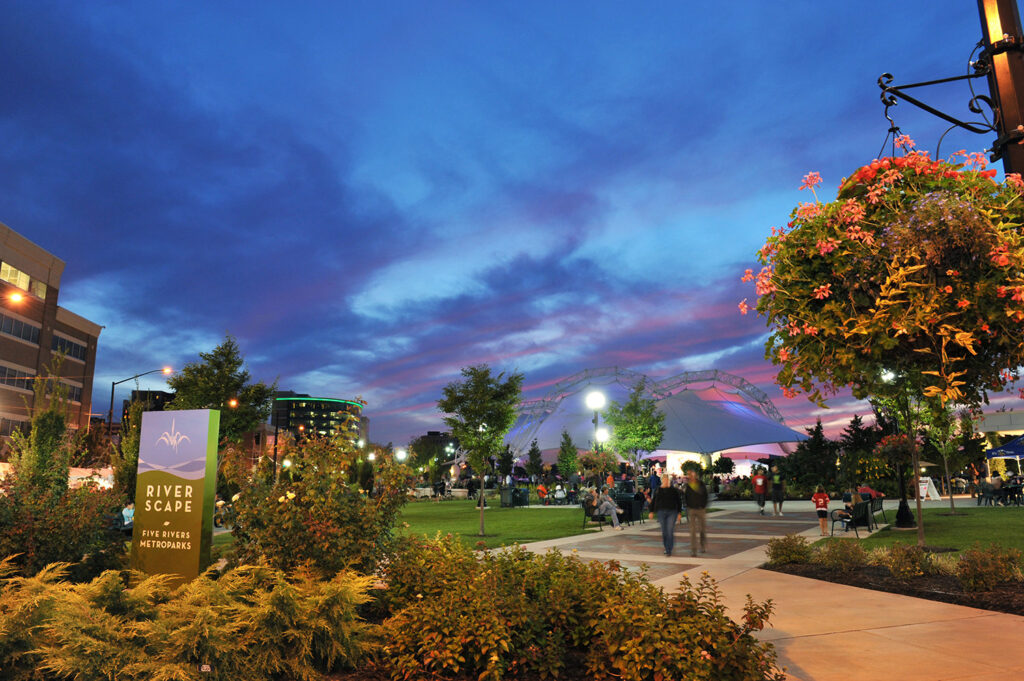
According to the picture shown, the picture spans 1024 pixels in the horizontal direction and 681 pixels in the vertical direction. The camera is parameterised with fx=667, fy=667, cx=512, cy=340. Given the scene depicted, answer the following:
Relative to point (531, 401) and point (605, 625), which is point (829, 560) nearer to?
point (605, 625)

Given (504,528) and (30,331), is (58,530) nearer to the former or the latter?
(504,528)

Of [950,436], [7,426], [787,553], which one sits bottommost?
[787,553]

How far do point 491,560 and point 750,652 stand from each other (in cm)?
284

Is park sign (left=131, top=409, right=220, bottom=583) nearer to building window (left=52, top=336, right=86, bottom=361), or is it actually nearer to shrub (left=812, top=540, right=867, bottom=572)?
shrub (left=812, top=540, right=867, bottom=572)

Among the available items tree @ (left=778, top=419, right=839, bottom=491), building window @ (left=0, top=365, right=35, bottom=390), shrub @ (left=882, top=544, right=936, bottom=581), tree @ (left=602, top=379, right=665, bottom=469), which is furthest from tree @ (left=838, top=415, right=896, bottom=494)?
building window @ (left=0, top=365, right=35, bottom=390)

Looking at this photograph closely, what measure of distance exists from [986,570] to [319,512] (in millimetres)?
8513

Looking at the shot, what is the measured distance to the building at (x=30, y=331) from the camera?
56375mm

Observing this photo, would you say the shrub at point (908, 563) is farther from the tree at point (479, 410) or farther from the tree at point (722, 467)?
the tree at point (722, 467)

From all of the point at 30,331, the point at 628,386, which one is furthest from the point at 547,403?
the point at 30,331

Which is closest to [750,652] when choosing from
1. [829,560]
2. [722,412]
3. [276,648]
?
[276,648]

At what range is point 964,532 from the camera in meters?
17.9

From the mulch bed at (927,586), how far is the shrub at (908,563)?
0.11m

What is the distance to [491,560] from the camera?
22.4ft

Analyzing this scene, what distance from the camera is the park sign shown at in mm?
7668
